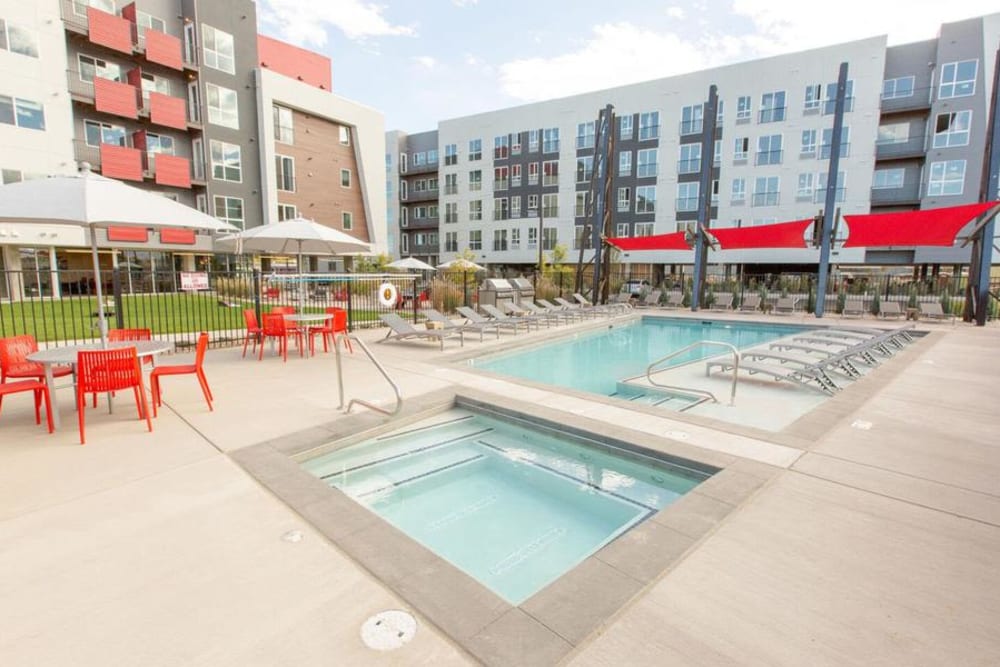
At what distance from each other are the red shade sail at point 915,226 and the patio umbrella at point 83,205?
1643 centimetres

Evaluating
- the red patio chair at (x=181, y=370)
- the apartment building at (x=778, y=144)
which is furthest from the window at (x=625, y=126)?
the red patio chair at (x=181, y=370)

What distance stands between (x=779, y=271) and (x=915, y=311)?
20152 mm

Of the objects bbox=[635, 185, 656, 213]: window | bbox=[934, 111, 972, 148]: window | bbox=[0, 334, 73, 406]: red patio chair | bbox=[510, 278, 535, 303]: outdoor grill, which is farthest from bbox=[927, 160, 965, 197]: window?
bbox=[0, 334, 73, 406]: red patio chair

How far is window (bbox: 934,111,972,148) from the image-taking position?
29.3 metres

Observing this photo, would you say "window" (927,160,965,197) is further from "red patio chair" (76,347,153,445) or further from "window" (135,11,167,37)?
"window" (135,11,167,37)

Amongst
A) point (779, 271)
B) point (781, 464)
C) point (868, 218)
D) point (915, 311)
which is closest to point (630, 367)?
point (781, 464)

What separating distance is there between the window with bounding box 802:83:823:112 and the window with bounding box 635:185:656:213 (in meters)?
10.2

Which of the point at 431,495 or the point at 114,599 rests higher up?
the point at 114,599

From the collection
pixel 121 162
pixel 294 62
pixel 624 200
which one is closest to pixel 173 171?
pixel 121 162

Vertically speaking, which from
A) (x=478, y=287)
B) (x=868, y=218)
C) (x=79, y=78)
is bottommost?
(x=478, y=287)

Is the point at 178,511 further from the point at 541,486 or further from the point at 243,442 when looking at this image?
the point at 541,486

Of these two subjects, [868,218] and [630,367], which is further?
[868,218]

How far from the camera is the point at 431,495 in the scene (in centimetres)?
433

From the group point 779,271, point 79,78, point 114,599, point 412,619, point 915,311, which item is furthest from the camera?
point 779,271
